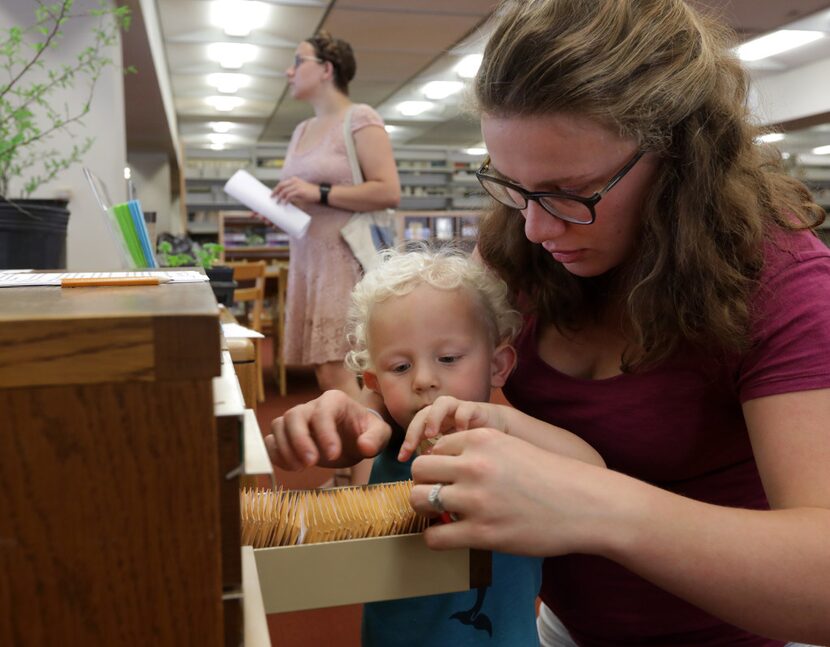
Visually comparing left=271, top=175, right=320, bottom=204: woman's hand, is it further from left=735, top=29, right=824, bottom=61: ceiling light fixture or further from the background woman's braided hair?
left=735, top=29, right=824, bottom=61: ceiling light fixture

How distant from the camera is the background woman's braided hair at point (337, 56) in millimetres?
2611

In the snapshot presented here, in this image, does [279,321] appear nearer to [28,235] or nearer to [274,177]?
[274,177]

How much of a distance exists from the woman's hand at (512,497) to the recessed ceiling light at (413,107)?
29.0 ft

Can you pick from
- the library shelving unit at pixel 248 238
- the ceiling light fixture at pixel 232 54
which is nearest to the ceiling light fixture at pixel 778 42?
the ceiling light fixture at pixel 232 54

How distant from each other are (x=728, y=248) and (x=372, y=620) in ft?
1.86

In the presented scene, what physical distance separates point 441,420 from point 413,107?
904cm

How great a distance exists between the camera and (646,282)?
32.5 inches

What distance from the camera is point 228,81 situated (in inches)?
312

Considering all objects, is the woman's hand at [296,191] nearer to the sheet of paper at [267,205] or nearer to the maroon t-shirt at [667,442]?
the sheet of paper at [267,205]

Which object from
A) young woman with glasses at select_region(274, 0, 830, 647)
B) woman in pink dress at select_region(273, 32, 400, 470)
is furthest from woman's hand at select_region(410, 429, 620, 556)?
woman in pink dress at select_region(273, 32, 400, 470)

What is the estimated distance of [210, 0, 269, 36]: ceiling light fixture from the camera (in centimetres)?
549

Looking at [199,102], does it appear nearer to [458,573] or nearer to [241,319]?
[241,319]

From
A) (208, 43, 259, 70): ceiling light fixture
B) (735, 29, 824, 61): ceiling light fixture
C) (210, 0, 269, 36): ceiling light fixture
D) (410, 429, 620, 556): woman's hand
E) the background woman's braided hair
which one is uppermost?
(735, 29, 824, 61): ceiling light fixture

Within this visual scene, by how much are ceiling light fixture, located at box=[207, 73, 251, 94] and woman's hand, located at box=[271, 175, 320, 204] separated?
18.9 feet
